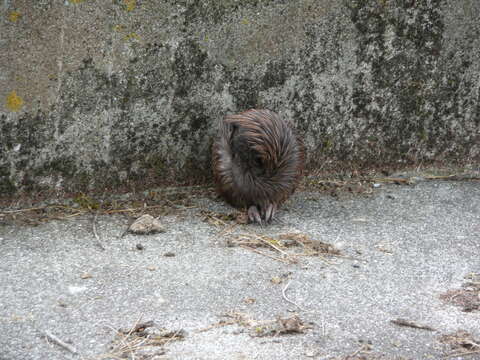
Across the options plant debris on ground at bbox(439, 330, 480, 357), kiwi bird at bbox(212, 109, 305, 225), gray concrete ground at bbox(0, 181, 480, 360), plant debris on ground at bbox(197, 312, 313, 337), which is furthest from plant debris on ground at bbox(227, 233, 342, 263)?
plant debris on ground at bbox(439, 330, 480, 357)

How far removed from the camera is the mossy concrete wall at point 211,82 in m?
3.42

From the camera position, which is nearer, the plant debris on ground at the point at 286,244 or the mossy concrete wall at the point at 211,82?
the plant debris on ground at the point at 286,244

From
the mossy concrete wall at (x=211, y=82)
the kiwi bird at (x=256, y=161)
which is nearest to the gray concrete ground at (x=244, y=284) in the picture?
the kiwi bird at (x=256, y=161)

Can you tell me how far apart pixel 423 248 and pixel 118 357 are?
1737 mm

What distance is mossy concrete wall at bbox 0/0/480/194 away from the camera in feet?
11.2

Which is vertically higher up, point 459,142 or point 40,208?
point 459,142

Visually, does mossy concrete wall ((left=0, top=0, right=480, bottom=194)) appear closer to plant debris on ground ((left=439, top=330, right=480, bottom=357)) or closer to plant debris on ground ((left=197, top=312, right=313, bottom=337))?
plant debris on ground ((left=197, top=312, right=313, bottom=337))

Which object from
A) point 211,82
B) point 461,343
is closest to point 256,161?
point 211,82

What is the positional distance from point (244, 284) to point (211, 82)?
1.36 meters

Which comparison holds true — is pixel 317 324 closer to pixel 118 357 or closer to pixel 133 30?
pixel 118 357

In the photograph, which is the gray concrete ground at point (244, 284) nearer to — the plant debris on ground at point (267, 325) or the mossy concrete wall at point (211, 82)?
the plant debris on ground at point (267, 325)

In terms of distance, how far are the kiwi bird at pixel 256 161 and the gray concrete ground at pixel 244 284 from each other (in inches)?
5.1

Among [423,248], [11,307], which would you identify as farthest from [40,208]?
[423,248]

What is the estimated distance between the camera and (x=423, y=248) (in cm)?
333
